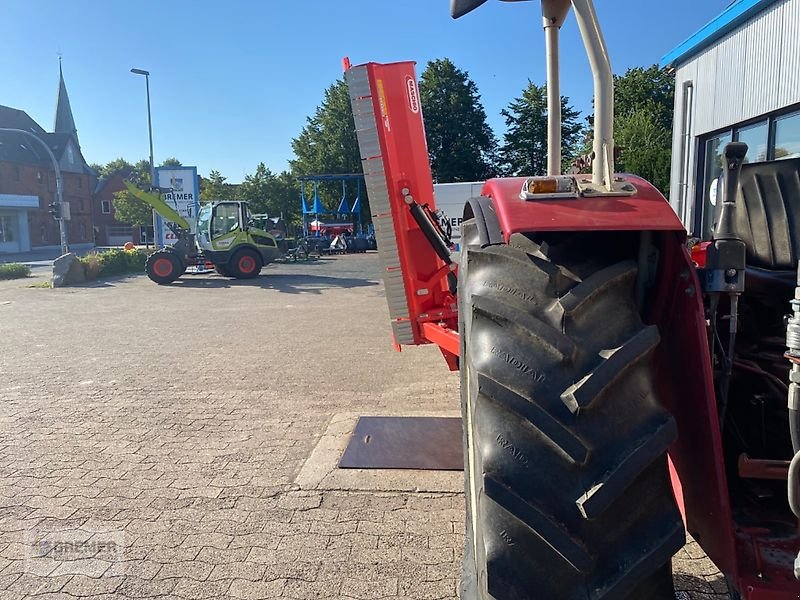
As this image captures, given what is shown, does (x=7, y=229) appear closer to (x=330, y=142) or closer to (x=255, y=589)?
(x=330, y=142)

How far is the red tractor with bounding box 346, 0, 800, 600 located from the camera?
1356 millimetres

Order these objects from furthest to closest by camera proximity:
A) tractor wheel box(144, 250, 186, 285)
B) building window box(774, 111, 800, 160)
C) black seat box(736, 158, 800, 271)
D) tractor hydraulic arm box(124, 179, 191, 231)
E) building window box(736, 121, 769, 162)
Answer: tractor hydraulic arm box(124, 179, 191, 231)
tractor wheel box(144, 250, 186, 285)
building window box(736, 121, 769, 162)
building window box(774, 111, 800, 160)
black seat box(736, 158, 800, 271)

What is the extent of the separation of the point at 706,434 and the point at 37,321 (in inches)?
459

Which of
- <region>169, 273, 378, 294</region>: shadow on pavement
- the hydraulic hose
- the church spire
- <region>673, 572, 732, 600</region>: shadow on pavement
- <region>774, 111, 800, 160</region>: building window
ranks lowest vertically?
<region>673, 572, 732, 600</region>: shadow on pavement

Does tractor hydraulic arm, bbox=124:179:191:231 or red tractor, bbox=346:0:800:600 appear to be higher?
tractor hydraulic arm, bbox=124:179:191:231

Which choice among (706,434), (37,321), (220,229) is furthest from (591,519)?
(220,229)

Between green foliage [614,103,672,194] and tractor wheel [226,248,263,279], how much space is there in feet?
35.4

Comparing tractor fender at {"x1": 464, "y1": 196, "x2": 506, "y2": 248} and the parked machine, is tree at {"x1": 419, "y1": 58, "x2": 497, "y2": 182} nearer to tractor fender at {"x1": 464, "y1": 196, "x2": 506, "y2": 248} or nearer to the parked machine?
the parked machine

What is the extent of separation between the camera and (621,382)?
1434 mm

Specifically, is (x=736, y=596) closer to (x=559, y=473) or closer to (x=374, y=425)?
(x=559, y=473)

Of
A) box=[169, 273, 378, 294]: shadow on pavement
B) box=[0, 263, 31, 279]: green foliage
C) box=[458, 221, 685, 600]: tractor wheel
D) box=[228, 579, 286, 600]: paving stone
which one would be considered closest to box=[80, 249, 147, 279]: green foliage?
box=[169, 273, 378, 294]: shadow on pavement

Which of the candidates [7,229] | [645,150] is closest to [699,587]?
[645,150]

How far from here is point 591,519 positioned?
4.35 ft

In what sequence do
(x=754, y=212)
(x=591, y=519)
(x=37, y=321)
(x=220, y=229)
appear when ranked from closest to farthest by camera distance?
(x=591, y=519) < (x=754, y=212) < (x=37, y=321) < (x=220, y=229)
